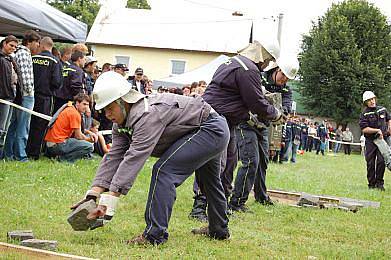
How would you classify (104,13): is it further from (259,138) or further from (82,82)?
(259,138)

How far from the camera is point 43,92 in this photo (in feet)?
36.4

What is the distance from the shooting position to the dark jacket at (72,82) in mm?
11445

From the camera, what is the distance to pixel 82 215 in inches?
205

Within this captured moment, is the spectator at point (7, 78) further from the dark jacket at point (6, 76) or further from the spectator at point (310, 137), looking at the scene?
the spectator at point (310, 137)

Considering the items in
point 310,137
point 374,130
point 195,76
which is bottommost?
point 310,137

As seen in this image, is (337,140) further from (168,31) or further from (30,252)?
(30,252)

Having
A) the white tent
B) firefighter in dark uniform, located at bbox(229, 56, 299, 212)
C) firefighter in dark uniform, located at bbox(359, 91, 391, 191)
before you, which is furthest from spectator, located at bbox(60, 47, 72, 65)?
the white tent

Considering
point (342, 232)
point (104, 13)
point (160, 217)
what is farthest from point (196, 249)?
point (104, 13)

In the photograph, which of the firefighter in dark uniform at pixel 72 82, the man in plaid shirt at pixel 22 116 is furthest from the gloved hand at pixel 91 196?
the firefighter in dark uniform at pixel 72 82

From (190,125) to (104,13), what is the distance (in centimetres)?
3976

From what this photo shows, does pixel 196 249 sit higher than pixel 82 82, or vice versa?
pixel 82 82

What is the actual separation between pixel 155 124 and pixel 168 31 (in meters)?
38.5

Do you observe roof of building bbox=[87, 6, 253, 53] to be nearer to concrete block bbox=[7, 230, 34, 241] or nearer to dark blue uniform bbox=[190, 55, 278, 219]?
dark blue uniform bbox=[190, 55, 278, 219]

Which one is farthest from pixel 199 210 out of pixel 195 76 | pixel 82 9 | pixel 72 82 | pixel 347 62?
pixel 82 9
